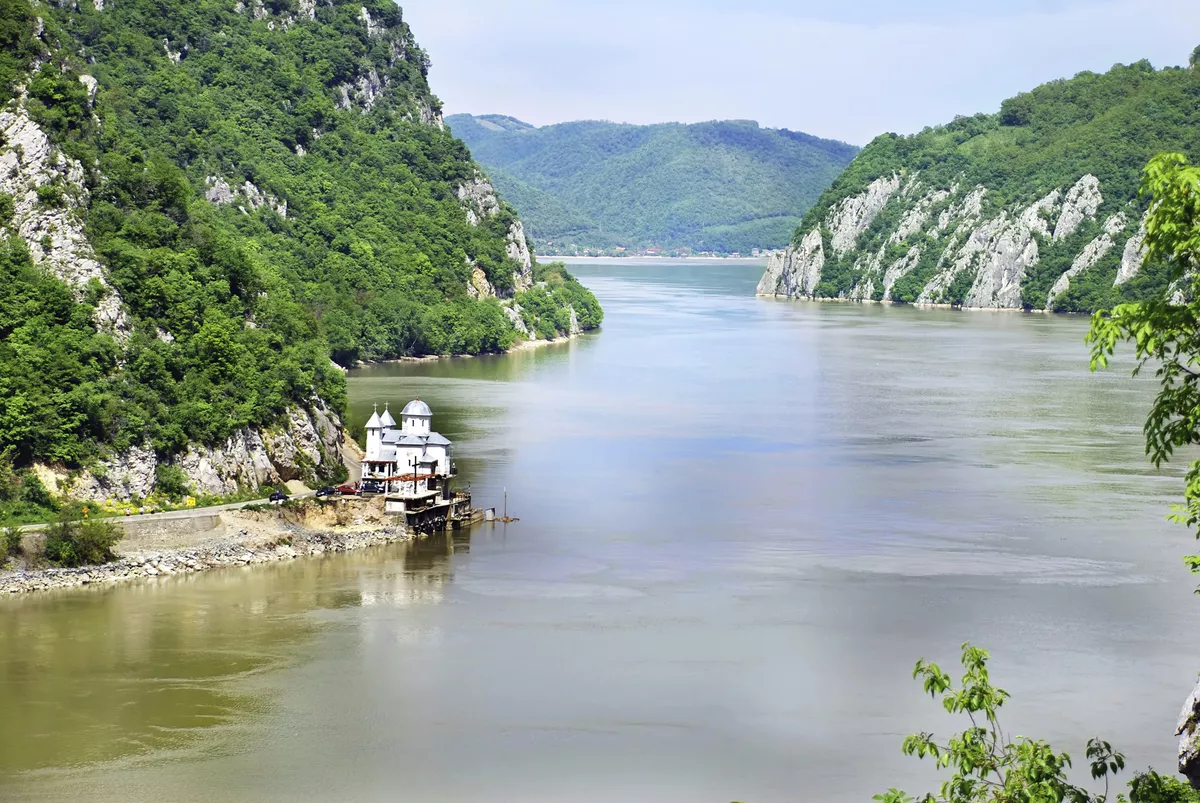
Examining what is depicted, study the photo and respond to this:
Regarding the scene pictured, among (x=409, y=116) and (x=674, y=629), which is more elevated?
(x=409, y=116)

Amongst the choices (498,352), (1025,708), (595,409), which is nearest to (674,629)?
(1025,708)

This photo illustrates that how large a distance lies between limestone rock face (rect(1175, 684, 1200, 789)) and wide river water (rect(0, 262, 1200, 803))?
12.9 feet

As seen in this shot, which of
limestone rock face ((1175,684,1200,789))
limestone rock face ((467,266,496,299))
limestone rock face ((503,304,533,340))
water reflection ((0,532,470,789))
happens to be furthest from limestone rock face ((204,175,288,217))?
limestone rock face ((1175,684,1200,789))

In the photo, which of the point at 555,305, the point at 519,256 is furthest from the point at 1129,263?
the point at 519,256

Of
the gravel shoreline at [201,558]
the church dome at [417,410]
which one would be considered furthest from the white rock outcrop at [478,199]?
the gravel shoreline at [201,558]

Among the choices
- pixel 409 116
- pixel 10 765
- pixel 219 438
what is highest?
pixel 409 116

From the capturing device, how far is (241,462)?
60062 mm

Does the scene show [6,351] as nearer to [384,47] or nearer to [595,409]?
[595,409]

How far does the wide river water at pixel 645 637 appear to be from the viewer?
114 feet

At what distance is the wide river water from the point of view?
114 feet

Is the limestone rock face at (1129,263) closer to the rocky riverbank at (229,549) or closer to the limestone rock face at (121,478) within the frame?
the rocky riverbank at (229,549)

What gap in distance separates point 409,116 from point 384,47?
7212 mm

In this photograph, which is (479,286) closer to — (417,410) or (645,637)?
(417,410)

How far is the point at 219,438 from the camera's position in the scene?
59594 millimetres
